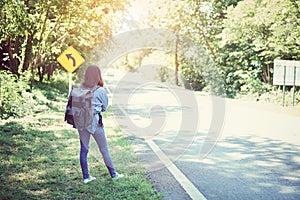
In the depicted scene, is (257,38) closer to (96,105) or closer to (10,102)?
(10,102)

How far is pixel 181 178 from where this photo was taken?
208 inches

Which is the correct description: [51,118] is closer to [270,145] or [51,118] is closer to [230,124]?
[230,124]

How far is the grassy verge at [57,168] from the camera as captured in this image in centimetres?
456

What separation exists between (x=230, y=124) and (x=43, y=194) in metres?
7.90

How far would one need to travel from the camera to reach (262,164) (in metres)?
6.19

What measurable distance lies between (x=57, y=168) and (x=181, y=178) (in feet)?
7.11

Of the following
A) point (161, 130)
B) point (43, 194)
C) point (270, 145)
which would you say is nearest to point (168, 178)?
point (43, 194)

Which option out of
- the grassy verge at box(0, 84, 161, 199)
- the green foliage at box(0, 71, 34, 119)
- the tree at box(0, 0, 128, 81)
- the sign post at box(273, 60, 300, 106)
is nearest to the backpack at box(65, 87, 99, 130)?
the grassy verge at box(0, 84, 161, 199)

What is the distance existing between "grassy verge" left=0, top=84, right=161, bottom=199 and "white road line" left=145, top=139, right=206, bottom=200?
504 millimetres

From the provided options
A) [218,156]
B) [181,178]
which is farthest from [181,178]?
[218,156]

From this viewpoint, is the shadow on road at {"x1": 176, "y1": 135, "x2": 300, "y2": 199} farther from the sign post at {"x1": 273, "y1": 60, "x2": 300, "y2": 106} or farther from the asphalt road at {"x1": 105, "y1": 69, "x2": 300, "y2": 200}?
the sign post at {"x1": 273, "y1": 60, "x2": 300, "y2": 106}

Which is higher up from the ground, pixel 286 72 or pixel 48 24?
pixel 48 24

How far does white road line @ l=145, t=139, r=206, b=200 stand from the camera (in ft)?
14.9

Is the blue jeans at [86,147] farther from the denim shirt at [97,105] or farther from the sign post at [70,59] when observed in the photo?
the sign post at [70,59]
